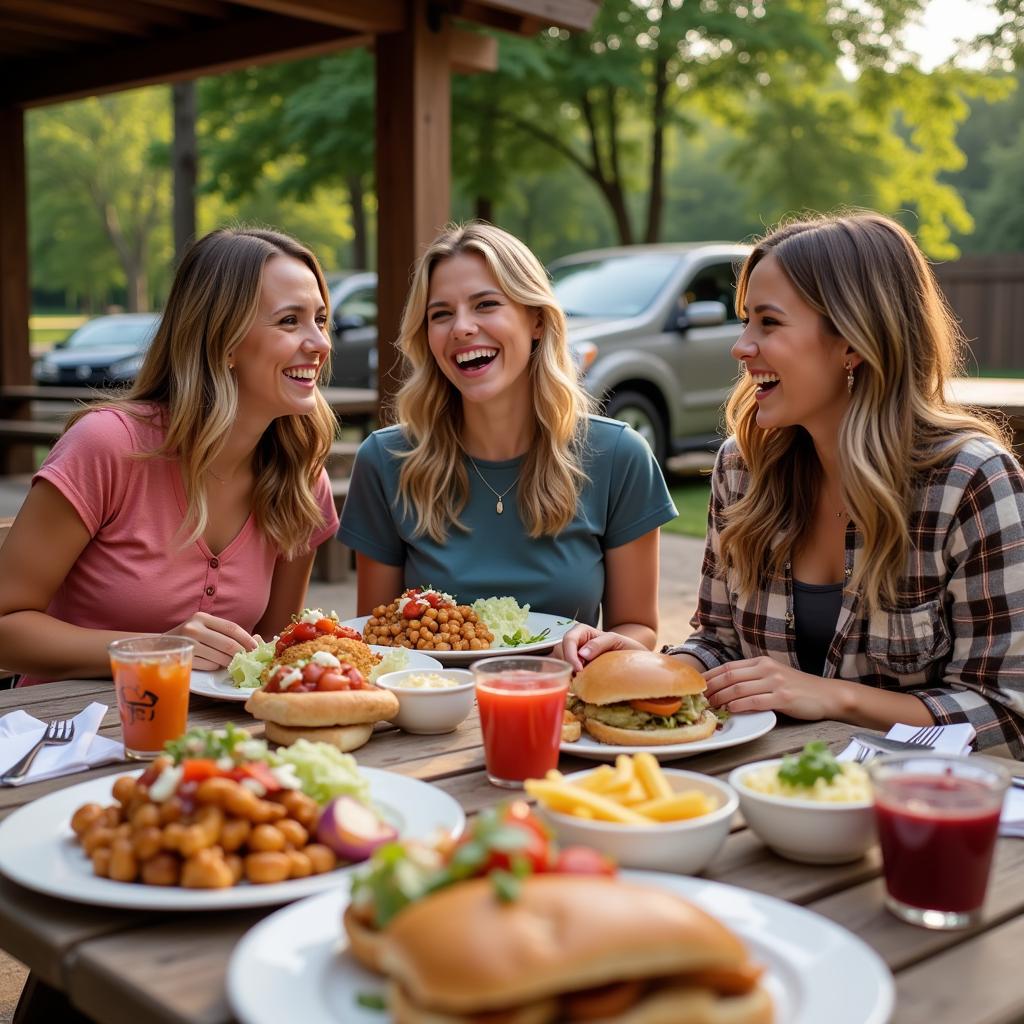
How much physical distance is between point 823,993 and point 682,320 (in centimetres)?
930

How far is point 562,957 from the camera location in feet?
3.13

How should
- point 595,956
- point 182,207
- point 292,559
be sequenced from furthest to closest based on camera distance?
point 182,207
point 292,559
point 595,956

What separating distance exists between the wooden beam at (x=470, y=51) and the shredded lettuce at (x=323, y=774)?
5506 millimetres

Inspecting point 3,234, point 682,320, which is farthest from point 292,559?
point 3,234

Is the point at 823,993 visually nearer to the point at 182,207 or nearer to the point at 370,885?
the point at 370,885

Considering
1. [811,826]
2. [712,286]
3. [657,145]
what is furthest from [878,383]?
[657,145]

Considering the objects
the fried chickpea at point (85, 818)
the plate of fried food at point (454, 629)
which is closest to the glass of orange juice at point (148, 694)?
the fried chickpea at point (85, 818)

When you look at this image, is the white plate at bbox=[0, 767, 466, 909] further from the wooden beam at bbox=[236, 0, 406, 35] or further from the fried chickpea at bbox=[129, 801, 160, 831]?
the wooden beam at bbox=[236, 0, 406, 35]

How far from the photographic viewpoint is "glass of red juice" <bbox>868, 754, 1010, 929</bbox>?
139 cm

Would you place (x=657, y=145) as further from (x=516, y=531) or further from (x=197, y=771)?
(x=197, y=771)

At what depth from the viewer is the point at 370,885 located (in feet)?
3.76

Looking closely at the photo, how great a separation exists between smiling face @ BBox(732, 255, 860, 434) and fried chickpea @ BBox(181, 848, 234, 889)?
1595 millimetres

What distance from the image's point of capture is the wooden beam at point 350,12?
19.2ft

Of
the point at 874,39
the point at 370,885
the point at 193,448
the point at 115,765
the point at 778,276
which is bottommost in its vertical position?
the point at 115,765
